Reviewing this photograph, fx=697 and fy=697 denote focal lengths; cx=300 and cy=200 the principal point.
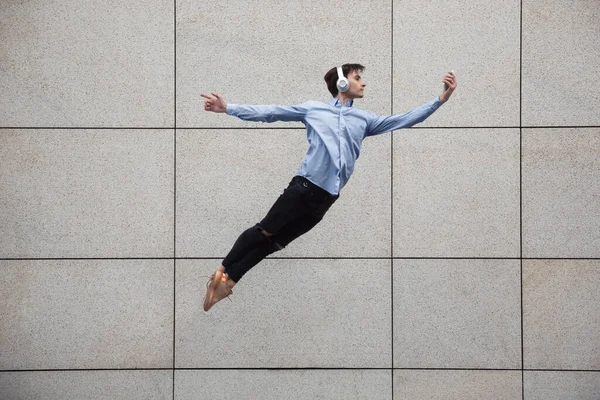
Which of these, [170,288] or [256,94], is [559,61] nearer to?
[256,94]

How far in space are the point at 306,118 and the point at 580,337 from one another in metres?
2.86

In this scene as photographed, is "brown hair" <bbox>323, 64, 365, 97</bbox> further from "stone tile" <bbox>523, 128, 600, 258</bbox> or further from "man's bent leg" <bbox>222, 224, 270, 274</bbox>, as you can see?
"stone tile" <bbox>523, 128, 600, 258</bbox>

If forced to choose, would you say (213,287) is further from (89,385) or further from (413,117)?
(413,117)

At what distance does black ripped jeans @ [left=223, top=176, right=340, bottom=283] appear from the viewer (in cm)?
454

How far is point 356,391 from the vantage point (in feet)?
18.0

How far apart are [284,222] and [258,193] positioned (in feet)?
3.26

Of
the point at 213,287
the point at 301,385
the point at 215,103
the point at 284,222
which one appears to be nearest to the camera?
the point at 215,103

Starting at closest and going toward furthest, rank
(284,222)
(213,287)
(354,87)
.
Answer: (284,222), (354,87), (213,287)

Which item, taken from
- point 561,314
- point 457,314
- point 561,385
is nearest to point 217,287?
point 457,314

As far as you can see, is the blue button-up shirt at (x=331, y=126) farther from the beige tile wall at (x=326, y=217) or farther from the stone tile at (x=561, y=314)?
the stone tile at (x=561, y=314)

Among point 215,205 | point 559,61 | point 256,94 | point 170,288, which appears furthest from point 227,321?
point 559,61

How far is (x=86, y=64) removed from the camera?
556 cm

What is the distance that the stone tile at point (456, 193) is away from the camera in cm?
552

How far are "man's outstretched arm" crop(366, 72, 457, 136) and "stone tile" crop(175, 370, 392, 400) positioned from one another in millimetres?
1994
